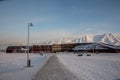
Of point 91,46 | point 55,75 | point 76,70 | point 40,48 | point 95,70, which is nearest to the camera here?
point 55,75

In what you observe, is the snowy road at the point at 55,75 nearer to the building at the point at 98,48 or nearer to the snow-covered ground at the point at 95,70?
the snow-covered ground at the point at 95,70

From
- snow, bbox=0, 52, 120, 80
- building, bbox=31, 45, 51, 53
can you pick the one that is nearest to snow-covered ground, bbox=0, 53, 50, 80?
snow, bbox=0, 52, 120, 80

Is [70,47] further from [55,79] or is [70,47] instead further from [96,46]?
[55,79]

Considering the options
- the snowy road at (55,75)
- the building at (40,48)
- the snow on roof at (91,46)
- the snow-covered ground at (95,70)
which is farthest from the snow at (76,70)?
the building at (40,48)

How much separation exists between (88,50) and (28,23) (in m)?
135

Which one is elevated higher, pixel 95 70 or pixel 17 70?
pixel 17 70

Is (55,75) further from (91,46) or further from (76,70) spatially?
(91,46)

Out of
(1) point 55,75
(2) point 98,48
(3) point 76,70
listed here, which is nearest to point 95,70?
(3) point 76,70

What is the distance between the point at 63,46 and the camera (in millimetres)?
173750

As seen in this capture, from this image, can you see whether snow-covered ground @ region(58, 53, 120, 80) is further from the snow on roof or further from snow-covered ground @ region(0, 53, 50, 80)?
the snow on roof

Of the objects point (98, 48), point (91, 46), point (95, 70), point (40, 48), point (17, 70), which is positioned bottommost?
point (40, 48)

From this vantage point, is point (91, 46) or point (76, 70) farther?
point (91, 46)

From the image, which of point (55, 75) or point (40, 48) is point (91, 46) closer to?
point (40, 48)

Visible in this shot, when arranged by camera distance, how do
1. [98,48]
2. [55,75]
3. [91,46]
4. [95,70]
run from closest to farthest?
[55,75] → [95,70] → [98,48] → [91,46]
